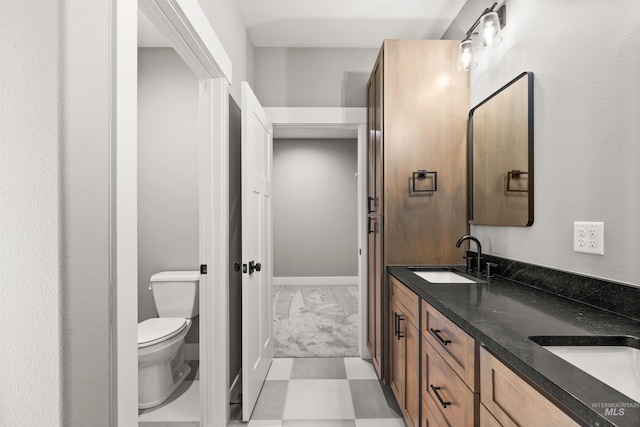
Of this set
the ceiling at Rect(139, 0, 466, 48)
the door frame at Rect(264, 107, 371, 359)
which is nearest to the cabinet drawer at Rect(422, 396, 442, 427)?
the door frame at Rect(264, 107, 371, 359)

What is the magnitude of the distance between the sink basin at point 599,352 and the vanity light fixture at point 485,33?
151cm

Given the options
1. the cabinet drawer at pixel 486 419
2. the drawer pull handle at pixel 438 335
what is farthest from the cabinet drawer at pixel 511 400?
the drawer pull handle at pixel 438 335

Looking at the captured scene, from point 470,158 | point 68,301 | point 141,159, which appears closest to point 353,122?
point 470,158

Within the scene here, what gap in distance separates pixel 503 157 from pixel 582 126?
0.53 metres

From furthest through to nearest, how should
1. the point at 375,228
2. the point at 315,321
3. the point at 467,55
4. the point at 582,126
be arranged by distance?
the point at 315,321, the point at 375,228, the point at 467,55, the point at 582,126

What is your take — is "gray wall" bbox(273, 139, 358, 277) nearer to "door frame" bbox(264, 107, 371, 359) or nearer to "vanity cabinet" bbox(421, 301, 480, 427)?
"door frame" bbox(264, 107, 371, 359)

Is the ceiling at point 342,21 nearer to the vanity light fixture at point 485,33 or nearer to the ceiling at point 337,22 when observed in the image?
the ceiling at point 337,22

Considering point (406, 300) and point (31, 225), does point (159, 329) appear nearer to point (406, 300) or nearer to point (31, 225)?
point (406, 300)

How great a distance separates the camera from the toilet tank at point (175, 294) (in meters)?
2.58

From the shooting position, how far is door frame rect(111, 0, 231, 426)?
0.93 metres

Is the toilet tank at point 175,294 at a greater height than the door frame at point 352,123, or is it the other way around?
the door frame at point 352,123

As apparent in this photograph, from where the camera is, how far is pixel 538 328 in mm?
995

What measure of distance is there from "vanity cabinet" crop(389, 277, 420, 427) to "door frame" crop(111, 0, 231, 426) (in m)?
0.98

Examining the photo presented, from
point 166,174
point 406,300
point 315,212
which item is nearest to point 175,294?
point 166,174
